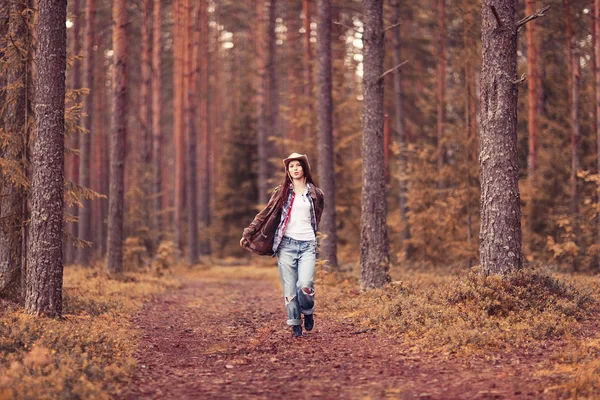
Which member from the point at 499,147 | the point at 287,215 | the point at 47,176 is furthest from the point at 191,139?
the point at 499,147

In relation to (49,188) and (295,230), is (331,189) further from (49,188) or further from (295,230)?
(49,188)

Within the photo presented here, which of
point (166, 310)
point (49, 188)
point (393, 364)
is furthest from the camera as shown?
point (166, 310)

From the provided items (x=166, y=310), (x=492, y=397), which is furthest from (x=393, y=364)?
(x=166, y=310)

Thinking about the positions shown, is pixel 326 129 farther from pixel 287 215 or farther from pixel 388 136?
pixel 388 136

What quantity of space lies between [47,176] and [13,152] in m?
2.27

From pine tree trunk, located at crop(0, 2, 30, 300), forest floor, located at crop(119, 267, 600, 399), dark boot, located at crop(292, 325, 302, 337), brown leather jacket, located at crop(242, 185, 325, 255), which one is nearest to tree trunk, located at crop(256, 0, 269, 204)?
pine tree trunk, located at crop(0, 2, 30, 300)

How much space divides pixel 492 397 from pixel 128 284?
37.2ft

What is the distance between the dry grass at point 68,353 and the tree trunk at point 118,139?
6.13m

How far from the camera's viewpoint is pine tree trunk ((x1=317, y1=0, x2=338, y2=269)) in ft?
54.6

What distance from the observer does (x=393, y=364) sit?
7180 millimetres

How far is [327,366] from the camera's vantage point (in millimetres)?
7176

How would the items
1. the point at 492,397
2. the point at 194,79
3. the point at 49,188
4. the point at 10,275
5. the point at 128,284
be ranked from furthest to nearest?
1. the point at 194,79
2. the point at 128,284
3. the point at 10,275
4. the point at 49,188
5. the point at 492,397

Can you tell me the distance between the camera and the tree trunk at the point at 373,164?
489 inches

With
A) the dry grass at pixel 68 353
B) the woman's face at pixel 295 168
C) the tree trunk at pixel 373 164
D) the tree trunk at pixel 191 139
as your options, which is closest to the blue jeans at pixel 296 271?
the woman's face at pixel 295 168
